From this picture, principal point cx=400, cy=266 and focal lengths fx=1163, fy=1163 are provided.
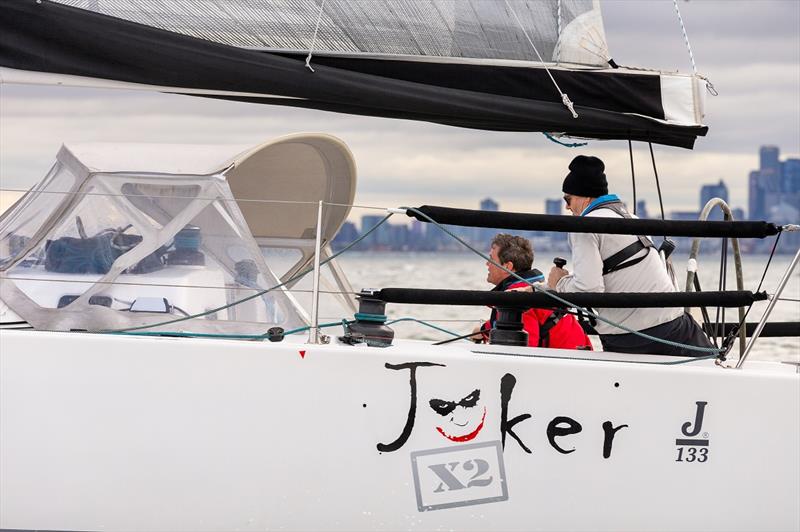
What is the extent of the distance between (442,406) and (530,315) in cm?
66

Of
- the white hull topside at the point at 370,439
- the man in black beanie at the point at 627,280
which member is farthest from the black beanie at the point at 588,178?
the white hull topside at the point at 370,439

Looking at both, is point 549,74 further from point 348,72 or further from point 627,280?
point 627,280

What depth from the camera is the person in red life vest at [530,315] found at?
13.9ft

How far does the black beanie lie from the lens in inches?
167

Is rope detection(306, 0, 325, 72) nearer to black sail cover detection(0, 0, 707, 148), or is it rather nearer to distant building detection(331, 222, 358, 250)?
black sail cover detection(0, 0, 707, 148)

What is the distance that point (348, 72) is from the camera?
428cm

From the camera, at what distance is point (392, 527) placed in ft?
12.3

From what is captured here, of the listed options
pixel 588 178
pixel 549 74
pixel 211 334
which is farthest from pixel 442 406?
pixel 549 74

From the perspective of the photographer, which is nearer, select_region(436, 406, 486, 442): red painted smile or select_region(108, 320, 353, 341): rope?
select_region(436, 406, 486, 442): red painted smile

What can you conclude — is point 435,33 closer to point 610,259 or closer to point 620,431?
point 610,259

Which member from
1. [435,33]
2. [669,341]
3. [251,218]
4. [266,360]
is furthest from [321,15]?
[669,341]

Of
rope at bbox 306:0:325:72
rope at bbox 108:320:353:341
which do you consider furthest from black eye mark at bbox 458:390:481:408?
rope at bbox 306:0:325:72

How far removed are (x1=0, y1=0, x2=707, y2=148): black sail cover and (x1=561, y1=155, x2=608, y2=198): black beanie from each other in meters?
0.25

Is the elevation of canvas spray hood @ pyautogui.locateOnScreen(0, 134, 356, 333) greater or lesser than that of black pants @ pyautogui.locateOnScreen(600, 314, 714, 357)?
greater
